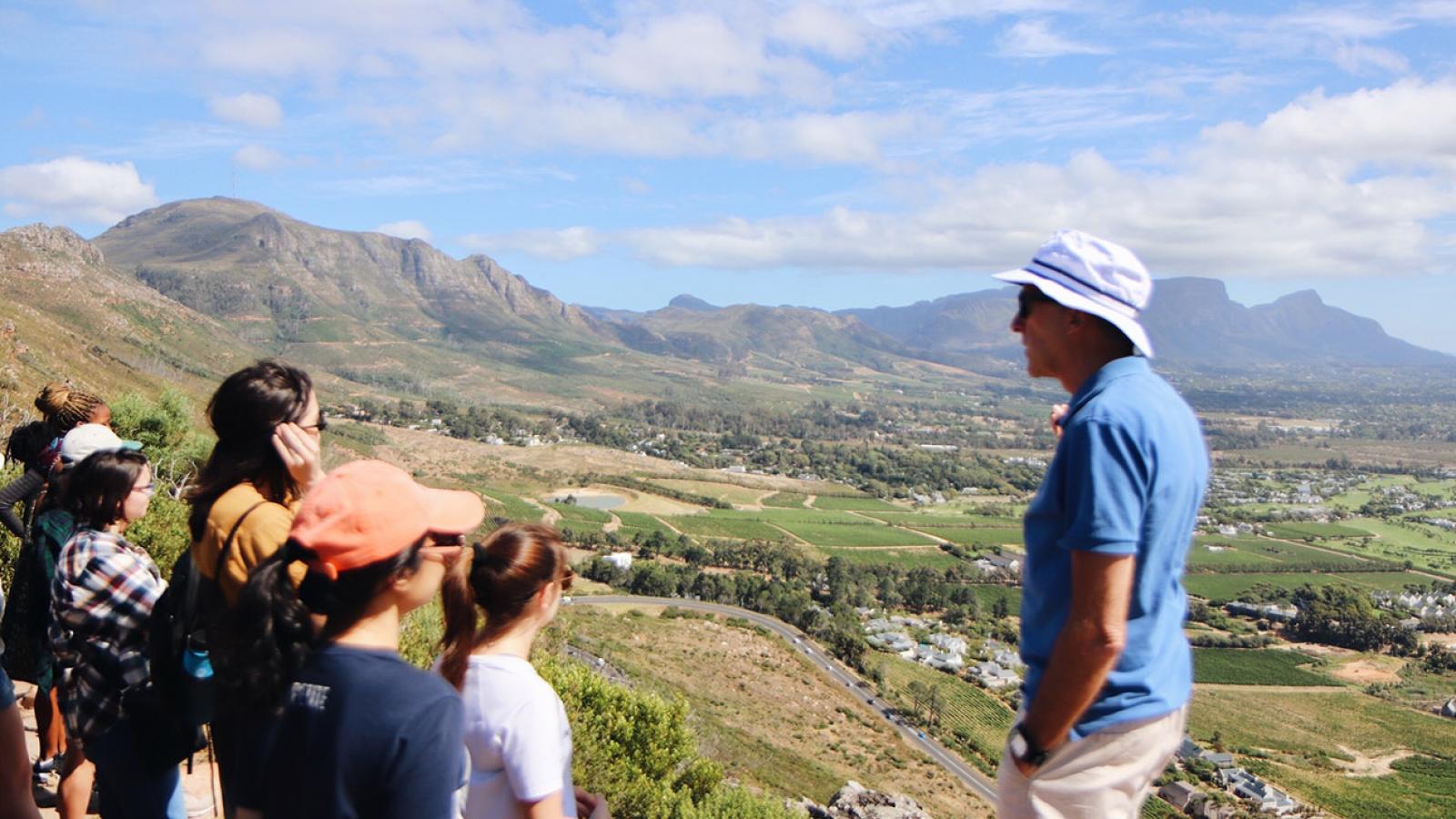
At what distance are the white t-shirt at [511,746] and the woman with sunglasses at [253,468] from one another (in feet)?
2.45

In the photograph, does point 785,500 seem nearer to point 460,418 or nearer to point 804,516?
point 804,516

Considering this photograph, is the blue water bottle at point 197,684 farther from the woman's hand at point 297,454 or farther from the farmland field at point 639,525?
the farmland field at point 639,525

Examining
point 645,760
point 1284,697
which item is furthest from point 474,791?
point 1284,697

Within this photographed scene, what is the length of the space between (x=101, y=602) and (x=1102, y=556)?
10.7ft

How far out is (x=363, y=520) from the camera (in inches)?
79.0

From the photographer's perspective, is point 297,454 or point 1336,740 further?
point 1336,740

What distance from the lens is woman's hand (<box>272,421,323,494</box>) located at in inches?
109

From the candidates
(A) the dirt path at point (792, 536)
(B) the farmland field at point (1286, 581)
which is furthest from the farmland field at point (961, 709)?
(B) the farmland field at point (1286, 581)

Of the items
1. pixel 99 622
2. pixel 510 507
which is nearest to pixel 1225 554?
pixel 510 507

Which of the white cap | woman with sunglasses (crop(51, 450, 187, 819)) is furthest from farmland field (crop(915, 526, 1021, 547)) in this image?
woman with sunglasses (crop(51, 450, 187, 819))

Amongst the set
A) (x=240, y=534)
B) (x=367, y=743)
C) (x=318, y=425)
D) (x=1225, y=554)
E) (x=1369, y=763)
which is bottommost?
(x=1369, y=763)

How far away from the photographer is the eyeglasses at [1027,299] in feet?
7.12

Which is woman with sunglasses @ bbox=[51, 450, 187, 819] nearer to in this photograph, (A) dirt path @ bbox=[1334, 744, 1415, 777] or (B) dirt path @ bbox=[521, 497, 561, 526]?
(A) dirt path @ bbox=[1334, 744, 1415, 777]

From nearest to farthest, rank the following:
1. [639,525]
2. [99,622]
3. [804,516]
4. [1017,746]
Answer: [1017,746], [99,622], [639,525], [804,516]
